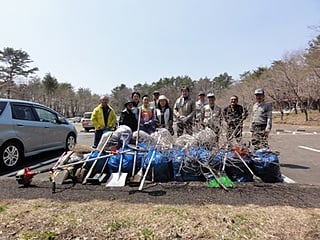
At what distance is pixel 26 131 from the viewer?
6309 millimetres

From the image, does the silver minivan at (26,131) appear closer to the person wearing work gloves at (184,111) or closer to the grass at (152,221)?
the grass at (152,221)

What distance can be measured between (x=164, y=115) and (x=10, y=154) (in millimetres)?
3496

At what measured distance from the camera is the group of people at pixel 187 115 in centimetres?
570

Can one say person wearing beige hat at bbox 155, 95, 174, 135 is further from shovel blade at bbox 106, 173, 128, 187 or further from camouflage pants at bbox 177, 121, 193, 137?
shovel blade at bbox 106, 173, 128, 187

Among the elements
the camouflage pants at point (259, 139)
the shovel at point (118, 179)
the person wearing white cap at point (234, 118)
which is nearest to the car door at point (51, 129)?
the shovel at point (118, 179)

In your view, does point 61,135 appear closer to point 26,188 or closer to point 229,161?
point 26,188

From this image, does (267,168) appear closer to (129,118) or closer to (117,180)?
(117,180)

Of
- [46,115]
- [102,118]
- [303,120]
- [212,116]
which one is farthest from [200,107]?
[303,120]

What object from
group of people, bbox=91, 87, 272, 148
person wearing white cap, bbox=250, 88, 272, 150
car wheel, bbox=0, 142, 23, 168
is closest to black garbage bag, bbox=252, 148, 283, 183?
group of people, bbox=91, 87, 272, 148

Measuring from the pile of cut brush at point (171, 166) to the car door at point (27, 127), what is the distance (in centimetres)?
184

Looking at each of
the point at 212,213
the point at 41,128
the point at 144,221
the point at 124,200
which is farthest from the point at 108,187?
the point at 41,128

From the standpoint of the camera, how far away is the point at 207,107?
6078 millimetres

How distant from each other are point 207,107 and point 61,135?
4.36 metres

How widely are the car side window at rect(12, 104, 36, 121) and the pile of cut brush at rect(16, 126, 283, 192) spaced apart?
6.67ft
